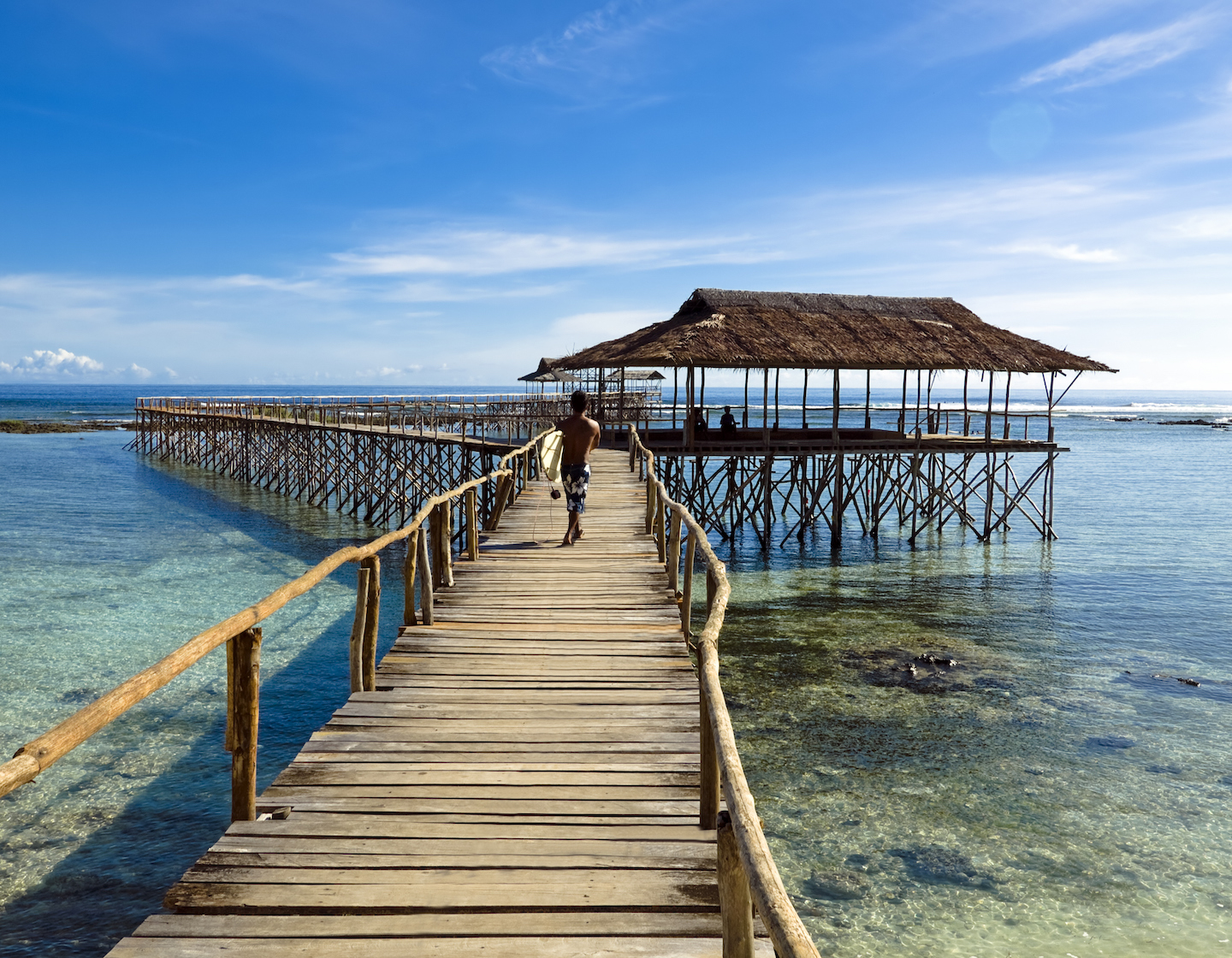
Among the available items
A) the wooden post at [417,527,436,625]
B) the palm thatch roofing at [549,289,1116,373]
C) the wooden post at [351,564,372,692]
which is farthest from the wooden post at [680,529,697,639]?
Answer: the palm thatch roofing at [549,289,1116,373]

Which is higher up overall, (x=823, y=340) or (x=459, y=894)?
(x=823, y=340)

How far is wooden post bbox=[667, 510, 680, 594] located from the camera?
7.88 m

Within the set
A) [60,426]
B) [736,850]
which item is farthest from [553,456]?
[60,426]

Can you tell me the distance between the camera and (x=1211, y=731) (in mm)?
9664

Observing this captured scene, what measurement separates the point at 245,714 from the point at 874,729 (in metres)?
7.42

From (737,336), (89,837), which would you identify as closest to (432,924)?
(89,837)

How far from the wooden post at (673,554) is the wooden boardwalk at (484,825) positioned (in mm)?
1541

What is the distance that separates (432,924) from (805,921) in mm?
4152

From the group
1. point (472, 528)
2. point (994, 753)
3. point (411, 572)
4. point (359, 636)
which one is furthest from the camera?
point (994, 753)

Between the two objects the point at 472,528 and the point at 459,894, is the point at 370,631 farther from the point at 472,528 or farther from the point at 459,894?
the point at 472,528

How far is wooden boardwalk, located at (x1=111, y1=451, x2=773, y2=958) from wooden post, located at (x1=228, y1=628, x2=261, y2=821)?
0.13 meters

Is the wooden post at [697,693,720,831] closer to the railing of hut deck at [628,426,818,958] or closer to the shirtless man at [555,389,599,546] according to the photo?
the railing of hut deck at [628,426,818,958]

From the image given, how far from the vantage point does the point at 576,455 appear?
965 centimetres

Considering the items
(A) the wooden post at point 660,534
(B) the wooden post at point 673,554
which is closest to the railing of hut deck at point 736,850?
(B) the wooden post at point 673,554
